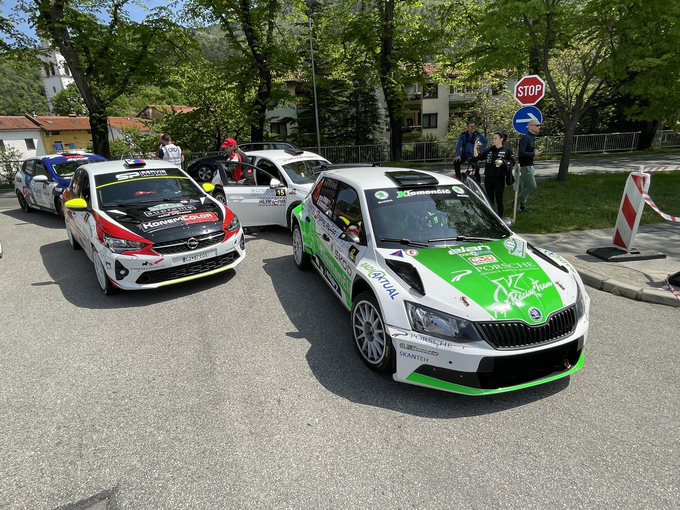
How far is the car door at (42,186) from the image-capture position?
1040 cm

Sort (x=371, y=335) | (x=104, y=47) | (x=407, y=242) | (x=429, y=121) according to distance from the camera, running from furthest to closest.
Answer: (x=429, y=121) → (x=104, y=47) → (x=407, y=242) → (x=371, y=335)

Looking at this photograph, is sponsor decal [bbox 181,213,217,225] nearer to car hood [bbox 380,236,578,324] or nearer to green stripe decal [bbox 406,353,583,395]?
car hood [bbox 380,236,578,324]

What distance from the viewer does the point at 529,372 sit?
3.18m

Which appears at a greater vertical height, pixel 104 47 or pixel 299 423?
pixel 104 47

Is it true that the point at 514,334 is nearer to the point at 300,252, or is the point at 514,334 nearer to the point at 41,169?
the point at 300,252

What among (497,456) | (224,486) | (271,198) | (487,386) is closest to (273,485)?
(224,486)

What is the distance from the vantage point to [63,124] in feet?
241

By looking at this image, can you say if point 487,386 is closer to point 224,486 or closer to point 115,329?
point 224,486

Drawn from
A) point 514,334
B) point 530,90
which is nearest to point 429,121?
point 530,90

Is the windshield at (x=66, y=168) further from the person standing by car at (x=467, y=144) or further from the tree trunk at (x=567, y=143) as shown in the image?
the tree trunk at (x=567, y=143)

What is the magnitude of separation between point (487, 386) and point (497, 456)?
0.49 metres

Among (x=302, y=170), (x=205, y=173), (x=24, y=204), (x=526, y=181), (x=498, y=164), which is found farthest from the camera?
(x=205, y=173)

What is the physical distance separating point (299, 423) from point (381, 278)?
134 cm

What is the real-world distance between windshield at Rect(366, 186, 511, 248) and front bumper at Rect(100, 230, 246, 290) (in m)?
2.53
